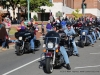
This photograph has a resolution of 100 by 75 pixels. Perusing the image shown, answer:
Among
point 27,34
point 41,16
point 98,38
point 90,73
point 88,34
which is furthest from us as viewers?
point 41,16

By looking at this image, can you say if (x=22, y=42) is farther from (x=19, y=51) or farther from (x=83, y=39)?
(x=83, y=39)

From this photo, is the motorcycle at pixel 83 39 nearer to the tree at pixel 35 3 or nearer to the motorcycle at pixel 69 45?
the motorcycle at pixel 69 45

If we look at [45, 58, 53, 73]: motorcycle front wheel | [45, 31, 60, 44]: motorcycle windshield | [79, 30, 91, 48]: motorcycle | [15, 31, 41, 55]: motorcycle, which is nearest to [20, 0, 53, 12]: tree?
[79, 30, 91, 48]: motorcycle

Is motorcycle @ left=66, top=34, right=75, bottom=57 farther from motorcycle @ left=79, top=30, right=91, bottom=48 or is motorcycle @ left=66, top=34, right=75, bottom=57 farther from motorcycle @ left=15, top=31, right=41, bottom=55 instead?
motorcycle @ left=79, top=30, right=91, bottom=48

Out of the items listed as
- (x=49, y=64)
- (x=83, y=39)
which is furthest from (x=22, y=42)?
(x=49, y=64)

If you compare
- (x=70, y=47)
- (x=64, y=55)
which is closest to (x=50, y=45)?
(x=64, y=55)

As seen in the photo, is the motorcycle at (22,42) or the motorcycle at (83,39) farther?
the motorcycle at (83,39)

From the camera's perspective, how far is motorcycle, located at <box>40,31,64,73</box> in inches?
376

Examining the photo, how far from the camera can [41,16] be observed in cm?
7619

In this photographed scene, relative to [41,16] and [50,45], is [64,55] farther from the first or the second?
[41,16]

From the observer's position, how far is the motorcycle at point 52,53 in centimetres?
955

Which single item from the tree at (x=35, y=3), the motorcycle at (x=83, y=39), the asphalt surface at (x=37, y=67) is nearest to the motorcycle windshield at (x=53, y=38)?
the asphalt surface at (x=37, y=67)

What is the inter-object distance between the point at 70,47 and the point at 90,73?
153 inches

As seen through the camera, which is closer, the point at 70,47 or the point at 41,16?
the point at 70,47
